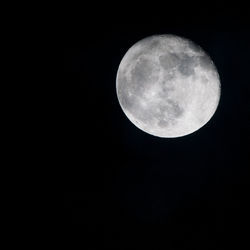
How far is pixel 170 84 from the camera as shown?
11.0ft

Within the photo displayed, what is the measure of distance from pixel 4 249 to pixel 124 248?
3.67 m

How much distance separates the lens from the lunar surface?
3.36 metres

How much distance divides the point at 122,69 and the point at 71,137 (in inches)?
152

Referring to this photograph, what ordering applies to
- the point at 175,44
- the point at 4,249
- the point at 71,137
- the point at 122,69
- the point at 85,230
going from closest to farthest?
the point at 175,44, the point at 122,69, the point at 71,137, the point at 4,249, the point at 85,230

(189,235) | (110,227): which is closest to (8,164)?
(110,227)

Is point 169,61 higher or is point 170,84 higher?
point 169,61

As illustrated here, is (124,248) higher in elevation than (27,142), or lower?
lower

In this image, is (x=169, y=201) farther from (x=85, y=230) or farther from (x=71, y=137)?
(x=71, y=137)

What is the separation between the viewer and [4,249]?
8.03 metres

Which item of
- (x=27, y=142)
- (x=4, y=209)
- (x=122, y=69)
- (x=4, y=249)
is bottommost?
(x=4, y=249)

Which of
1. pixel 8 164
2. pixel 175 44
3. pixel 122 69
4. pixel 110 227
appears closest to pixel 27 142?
pixel 8 164


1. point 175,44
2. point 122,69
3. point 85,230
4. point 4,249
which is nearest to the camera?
point 175,44

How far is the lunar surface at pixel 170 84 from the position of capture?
3.36 m

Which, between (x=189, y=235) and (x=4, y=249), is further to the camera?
(x=189, y=235)
